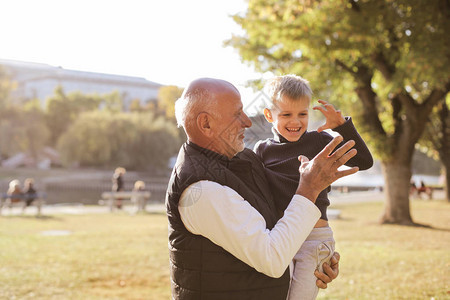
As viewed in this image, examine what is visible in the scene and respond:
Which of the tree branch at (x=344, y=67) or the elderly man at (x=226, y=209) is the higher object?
the tree branch at (x=344, y=67)

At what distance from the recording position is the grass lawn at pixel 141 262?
6672 mm

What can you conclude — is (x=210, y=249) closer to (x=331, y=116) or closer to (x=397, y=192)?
(x=331, y=116)

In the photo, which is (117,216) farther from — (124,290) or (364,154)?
(364,154)

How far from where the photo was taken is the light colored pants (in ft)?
8.09

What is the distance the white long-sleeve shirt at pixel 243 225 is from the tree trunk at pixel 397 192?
13349mm

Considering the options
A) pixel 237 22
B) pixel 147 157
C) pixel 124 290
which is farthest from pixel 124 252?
pixel 147 157

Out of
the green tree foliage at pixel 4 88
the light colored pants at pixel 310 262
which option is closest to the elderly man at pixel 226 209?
the light colored pants at pixel 310 262

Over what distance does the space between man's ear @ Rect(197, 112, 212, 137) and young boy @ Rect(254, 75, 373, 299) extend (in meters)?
0.47

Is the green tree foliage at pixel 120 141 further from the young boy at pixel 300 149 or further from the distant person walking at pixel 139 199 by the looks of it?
the young boy at pixel 300 149

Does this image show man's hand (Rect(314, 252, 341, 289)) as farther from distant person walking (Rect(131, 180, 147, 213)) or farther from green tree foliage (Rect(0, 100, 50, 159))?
green tree foliage (Rect(0, 100, 50, 159))

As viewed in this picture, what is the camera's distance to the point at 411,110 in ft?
45.3

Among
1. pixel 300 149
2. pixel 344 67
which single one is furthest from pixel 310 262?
pixel 344 67

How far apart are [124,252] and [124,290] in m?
3.25

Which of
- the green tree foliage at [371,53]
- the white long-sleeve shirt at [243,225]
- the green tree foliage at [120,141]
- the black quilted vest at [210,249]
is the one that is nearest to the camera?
the white long-sleeve shirt at [243,225]
